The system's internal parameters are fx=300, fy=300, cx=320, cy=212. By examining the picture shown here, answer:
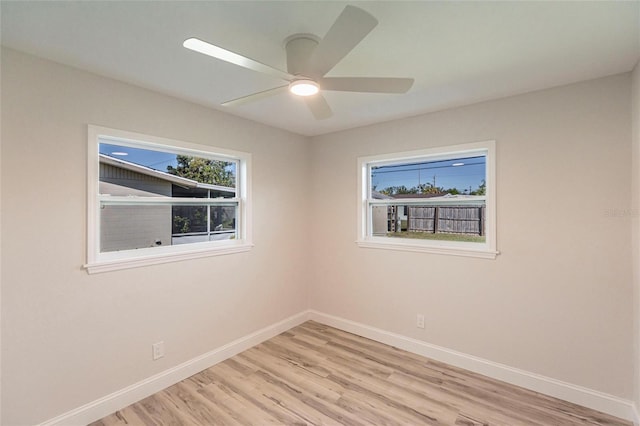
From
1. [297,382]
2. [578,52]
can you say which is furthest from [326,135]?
[297,382]

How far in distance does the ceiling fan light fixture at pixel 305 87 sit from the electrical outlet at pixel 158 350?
7.66ft

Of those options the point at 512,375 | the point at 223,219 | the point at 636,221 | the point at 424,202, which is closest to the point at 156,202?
the point at 223,219

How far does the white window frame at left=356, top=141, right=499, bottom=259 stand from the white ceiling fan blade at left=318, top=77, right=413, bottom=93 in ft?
4.81

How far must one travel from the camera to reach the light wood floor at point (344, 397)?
2.18m

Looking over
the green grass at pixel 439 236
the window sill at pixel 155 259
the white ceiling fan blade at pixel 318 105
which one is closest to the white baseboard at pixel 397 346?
the window sill at pixel 155 259

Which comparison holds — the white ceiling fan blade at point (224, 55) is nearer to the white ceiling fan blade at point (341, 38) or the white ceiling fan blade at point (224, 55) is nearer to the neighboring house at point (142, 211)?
the white ceiling fan blade at point (341, 38)

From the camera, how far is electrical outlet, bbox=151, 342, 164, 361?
8.26 ft

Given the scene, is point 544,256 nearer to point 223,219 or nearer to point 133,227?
point 223,219

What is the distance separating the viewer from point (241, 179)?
3340mm

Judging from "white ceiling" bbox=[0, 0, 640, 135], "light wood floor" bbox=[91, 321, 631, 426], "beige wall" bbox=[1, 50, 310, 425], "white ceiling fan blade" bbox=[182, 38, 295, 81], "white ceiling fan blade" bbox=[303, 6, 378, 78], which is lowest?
"light wood floor" bbox=[91, 321, 631, 426]

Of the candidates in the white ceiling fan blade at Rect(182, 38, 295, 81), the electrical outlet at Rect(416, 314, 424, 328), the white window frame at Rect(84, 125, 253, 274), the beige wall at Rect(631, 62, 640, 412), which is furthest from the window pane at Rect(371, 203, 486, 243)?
the white ceiling fan blade at Rect(182, 38, 295, 81)

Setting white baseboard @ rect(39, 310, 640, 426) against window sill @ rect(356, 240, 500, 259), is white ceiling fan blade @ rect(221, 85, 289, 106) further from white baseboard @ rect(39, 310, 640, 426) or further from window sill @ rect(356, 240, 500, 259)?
white baseboard @ rect(39, 310, 640, 426)

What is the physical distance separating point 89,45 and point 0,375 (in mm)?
2059

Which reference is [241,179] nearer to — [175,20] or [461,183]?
[175,20]
